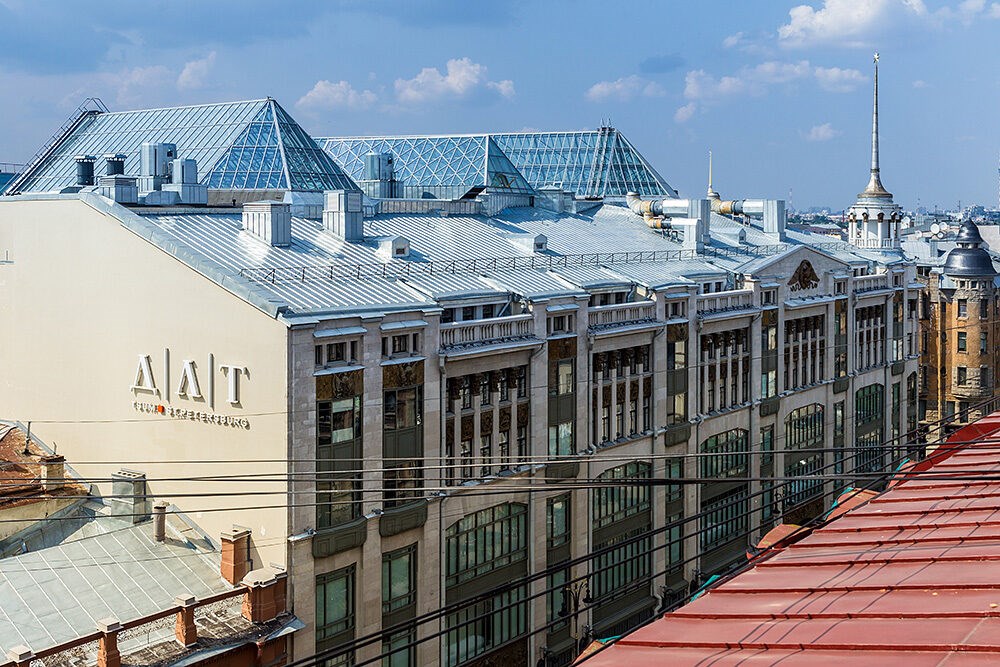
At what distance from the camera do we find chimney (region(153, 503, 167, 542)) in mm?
40312

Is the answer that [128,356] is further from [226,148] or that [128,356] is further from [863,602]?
[863,602]

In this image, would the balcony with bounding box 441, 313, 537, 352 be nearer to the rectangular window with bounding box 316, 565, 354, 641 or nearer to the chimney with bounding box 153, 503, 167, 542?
the rectangular window with bounding box 316, 565, 354, 641

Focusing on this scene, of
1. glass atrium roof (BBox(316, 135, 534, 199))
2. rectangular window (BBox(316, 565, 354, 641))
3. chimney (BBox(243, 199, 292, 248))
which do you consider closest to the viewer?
rectangular window (BBox(316, 565, 354, 641))

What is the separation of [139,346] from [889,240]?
245 feet

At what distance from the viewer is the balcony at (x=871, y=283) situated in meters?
76.5

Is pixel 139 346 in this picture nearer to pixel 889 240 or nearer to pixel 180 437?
pixel 180 437

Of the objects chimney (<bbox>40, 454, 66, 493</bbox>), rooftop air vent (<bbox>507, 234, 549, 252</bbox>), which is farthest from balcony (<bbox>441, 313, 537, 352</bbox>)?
chimney (<bbox>40, 454, 66, 493</bbox>)

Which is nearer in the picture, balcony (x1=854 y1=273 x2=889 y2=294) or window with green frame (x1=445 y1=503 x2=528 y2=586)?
window with green frame (x1=445 y1=503 x2=528 y2=586)

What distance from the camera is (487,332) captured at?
45938 mm

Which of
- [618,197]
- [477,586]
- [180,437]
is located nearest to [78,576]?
[180,437]

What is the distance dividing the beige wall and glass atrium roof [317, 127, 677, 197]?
34840 mm

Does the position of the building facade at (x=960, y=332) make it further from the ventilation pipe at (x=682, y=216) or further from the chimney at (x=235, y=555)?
the chimney at (x=235, y=555)

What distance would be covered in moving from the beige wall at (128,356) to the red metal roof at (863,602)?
65.6 feet

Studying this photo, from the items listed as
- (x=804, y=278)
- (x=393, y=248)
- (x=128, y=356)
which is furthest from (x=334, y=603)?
(x=804, y=278)
